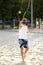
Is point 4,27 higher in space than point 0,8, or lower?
lower

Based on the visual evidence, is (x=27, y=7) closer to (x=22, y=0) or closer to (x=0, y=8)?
(x=22, y=0)

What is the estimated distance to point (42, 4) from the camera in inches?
2266

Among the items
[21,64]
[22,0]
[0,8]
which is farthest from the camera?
[22,0]

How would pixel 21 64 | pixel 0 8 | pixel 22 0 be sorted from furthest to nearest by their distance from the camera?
1. pixel 22 0
2. pixel 0 8
3. pixel 21 64

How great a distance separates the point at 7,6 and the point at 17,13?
10.0 ft

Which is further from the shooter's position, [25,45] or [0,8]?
[0,8]

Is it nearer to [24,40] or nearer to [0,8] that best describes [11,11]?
[0,8]

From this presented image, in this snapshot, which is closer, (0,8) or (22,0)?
(0,8)

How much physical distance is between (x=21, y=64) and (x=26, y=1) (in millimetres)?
49162

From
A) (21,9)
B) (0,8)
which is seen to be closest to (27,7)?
(21,9)

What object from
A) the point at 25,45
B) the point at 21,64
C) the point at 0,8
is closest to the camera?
the point at 21,64

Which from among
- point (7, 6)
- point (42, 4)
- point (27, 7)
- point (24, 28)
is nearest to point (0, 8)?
point (7, 6)

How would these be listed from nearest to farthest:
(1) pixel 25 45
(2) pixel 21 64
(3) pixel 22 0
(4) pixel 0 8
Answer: (2) pixel 21 64 → (1) pixel 25 45 → (4) pixel 0 8 → (3) pixel 22 0

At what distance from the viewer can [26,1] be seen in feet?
189
